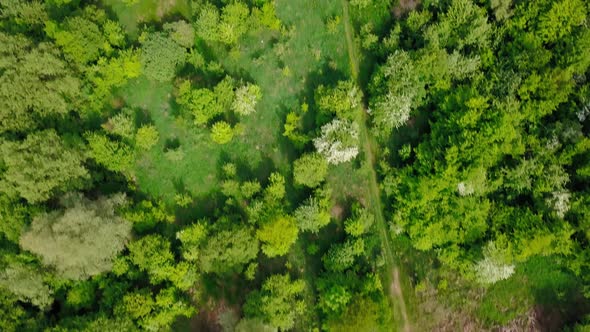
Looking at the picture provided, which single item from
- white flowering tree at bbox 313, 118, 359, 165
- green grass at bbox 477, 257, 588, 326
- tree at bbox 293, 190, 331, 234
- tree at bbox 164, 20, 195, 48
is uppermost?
tree at bbox 164, 20, 195, 48

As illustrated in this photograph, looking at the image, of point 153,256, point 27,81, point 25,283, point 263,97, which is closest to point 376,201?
point 263,97

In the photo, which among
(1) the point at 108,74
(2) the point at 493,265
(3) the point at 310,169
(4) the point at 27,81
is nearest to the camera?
(4) the point at 27,81

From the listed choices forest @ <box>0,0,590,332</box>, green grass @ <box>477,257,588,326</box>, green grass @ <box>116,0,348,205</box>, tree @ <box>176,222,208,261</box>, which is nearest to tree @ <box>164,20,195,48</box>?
forest @ <box>0,0,590,332</box>

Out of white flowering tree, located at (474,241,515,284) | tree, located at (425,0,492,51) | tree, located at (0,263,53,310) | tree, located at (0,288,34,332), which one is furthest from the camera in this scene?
tree, located at (425,0,492,51)

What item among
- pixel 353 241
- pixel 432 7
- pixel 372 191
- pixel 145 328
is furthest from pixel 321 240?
pixel 432 7

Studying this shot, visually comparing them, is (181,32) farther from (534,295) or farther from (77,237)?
(534,295)

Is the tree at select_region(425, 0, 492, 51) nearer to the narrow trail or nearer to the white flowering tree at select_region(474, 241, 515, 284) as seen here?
the narrow trail
